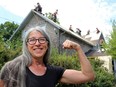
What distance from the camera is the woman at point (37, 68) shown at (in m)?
2.94

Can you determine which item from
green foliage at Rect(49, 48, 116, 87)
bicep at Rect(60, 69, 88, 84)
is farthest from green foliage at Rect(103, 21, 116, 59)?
bicep at Rect(60, 69, 88, 84)

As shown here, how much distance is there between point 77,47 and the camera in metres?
3.18

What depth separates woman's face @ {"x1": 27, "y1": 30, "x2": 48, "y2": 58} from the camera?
3121 millimetres

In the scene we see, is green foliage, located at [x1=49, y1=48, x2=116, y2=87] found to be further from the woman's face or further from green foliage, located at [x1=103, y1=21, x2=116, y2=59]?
the woman's face

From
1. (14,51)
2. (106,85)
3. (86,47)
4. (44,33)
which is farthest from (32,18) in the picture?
(44,33)

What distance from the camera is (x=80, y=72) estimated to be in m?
3.25

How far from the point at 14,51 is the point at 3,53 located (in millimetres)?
873

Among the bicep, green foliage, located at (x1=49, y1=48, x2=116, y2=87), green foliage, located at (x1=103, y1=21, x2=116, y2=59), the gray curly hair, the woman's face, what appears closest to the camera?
the gray curly hair

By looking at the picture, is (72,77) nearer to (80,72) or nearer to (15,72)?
(80,72)

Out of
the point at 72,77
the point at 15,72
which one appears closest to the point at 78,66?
the point at 72,77

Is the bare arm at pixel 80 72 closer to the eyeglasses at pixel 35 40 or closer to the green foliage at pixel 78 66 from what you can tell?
the eyeglasses at pixel 35 40

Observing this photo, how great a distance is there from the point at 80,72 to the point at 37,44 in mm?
525

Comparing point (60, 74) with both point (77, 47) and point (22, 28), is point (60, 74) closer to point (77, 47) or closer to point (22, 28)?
point (77, 47)

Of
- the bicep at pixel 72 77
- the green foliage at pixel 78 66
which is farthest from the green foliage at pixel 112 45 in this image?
the bicep at pixel 72 77
